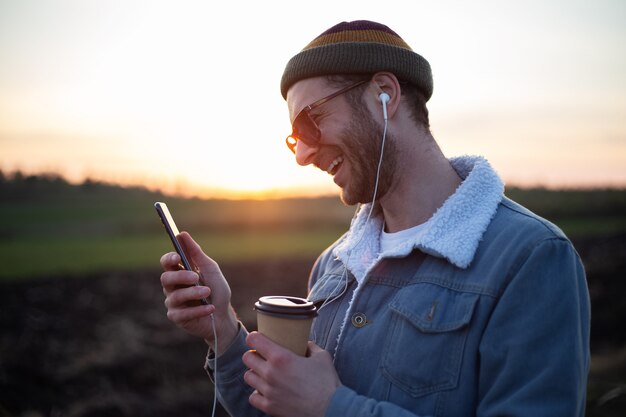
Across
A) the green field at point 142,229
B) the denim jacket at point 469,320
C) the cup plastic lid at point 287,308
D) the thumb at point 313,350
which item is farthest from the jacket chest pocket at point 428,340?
the green field at point 142,229

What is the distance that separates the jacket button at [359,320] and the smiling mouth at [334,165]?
65 centimetres

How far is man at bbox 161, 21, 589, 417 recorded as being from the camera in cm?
159

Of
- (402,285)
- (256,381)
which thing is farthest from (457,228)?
(256,381)

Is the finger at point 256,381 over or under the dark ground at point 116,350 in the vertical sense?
over

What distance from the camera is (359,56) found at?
2.11 meters

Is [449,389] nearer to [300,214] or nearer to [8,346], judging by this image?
[8,346]

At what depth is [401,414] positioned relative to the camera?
1609 millimetres

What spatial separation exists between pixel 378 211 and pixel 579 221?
43.7 metres

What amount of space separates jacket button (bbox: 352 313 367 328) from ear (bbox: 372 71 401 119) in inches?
34.2

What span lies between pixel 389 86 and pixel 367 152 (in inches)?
12.4

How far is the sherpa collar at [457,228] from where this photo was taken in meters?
1.87

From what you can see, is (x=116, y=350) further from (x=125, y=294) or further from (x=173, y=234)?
(x=173, y=234)

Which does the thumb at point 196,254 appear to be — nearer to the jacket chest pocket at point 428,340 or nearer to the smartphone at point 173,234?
the smartphone at point 173,234

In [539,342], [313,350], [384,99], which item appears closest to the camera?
[539,342]
